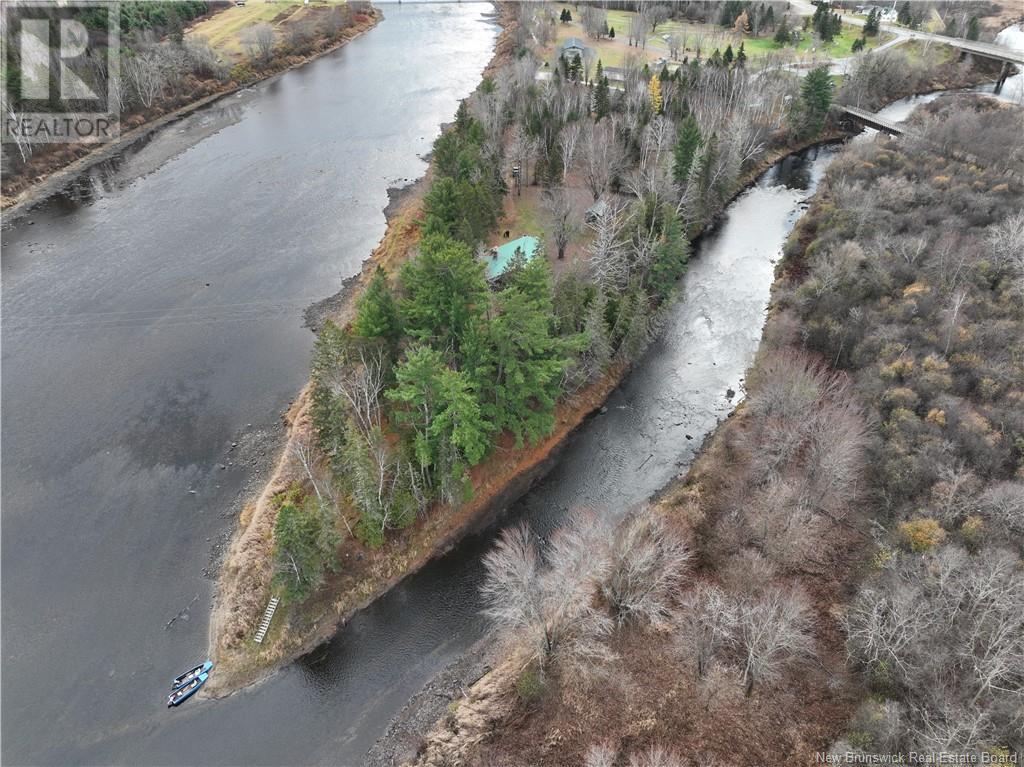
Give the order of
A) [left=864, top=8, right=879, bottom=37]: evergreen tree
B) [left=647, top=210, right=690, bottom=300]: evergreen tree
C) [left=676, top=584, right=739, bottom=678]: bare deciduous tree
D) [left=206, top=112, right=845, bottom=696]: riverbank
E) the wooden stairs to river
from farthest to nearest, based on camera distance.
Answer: [left=864, top=8, right=879, bottom=37]: evergreen tree → [left=647, top=210, right=690, bottom=300]: evergreen tree → the wooden stairs to river → [left=206, top=112, right=845, bottom=696]: riverbank → [left=676, top=584, right=739, bottom=678]: bare deciduous tree

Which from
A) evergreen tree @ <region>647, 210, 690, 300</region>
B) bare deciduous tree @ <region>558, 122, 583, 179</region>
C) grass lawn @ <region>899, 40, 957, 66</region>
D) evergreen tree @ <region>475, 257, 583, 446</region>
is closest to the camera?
evergreen tree @ <region>475, 257, 583, 446</region>

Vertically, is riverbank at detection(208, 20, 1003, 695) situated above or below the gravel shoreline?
above

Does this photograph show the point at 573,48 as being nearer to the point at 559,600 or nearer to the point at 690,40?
the point at 690,40

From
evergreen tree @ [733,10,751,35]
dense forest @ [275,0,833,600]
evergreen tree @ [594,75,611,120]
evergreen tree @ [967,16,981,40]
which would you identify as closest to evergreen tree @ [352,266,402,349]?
dense forest @ [275,0,833,600]

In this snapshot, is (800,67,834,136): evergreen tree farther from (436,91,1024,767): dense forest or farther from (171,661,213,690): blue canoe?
(171,661,213,690): blue canoe

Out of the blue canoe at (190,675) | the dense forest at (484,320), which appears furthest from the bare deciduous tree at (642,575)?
the blue canoe at (190,675)

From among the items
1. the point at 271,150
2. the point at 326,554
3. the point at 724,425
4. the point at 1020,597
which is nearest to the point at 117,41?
the point at 271,150

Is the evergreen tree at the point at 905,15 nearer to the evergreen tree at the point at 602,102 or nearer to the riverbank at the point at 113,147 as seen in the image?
the evergreen tree at the point at 602,102

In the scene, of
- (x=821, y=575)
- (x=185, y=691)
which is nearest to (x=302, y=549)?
(x=185, y=691)
